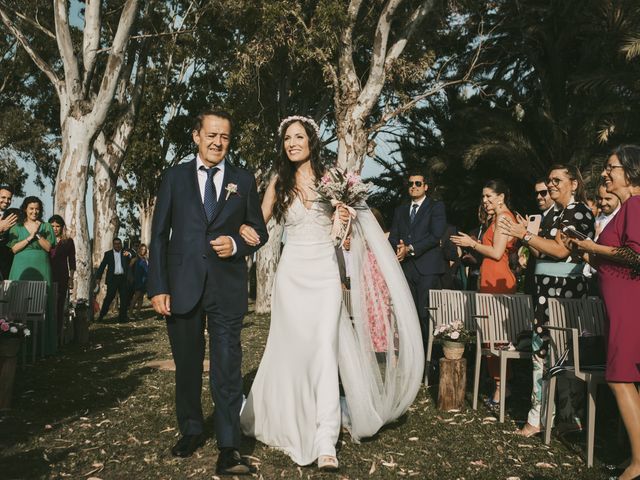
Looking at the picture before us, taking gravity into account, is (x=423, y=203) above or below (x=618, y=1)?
below

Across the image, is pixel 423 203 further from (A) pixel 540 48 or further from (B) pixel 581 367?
(A) pixel 540 48

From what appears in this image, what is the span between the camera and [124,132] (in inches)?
764

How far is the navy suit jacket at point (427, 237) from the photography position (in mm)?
7836

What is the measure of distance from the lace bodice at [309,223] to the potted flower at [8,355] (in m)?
2.86

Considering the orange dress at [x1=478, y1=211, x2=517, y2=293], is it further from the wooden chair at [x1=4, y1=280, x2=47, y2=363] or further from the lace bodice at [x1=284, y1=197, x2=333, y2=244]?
the wooden chair at [x1=4, y1=280, x2=47, y2=363]

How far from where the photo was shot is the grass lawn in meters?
4.54

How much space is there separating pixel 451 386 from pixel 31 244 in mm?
6535

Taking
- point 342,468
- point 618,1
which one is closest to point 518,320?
point 342,468

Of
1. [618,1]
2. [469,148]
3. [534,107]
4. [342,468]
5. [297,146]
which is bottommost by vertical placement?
[342,468]

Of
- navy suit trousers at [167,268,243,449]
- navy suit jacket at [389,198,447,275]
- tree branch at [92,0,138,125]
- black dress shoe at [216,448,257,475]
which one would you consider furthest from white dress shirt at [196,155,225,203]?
tree branch at [92,0,138,125]

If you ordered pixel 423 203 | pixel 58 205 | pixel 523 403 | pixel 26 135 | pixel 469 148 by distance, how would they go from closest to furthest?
pixel 523 403 → pixel 423 203 → pixel 58 205 → pixel 469 148 → pixel 26 135

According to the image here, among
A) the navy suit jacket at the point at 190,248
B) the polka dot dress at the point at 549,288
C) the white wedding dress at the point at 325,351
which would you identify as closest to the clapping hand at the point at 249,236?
the navy suit jacket at the point at 190,248

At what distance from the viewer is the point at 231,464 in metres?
4.25

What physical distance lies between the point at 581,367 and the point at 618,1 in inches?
619
